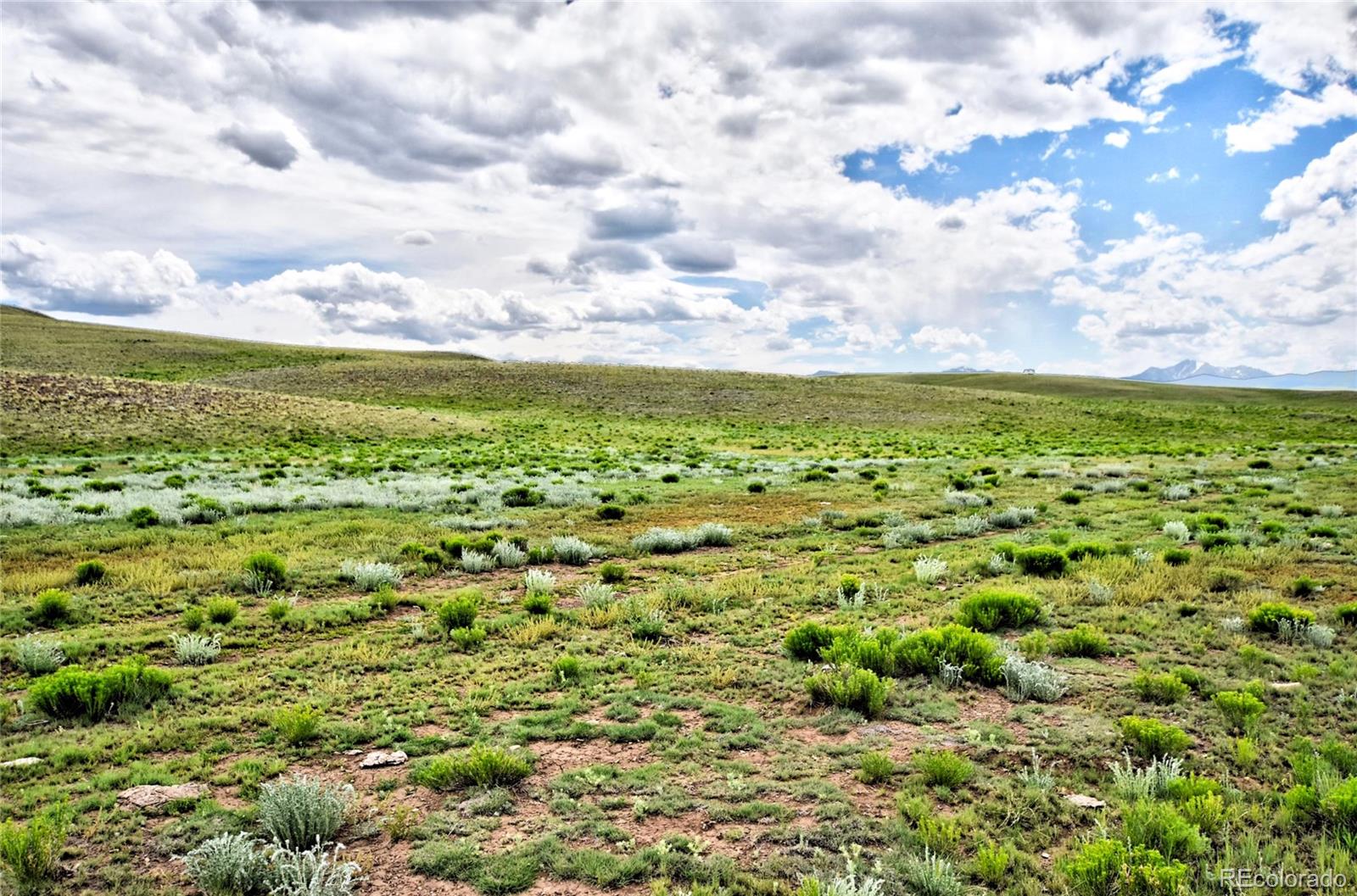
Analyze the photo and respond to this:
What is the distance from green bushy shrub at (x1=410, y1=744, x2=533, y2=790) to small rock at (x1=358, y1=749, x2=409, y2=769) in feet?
1.29

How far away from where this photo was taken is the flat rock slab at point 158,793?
6.04 m

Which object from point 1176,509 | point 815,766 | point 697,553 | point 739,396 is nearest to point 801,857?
point 815,766

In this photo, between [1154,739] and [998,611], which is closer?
[1154,739]

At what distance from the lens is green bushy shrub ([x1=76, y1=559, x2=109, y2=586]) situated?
493 inches

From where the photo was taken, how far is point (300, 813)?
5602 millimetres

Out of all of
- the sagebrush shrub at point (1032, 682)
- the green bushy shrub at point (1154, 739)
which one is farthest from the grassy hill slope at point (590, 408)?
the green bushy shrub at point (1154, 739)

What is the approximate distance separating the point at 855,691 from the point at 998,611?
3.77 metres

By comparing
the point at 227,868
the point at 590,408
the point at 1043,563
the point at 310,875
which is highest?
the point at 590,408

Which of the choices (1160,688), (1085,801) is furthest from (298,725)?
(1160,688)

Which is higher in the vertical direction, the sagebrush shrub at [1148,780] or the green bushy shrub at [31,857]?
the sagebrush shrub at [1148,780]

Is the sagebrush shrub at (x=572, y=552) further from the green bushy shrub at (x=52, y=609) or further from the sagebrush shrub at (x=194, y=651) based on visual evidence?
the green bushy shrub at (x=52, y=609)

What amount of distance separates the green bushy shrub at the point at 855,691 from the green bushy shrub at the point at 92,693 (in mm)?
7950

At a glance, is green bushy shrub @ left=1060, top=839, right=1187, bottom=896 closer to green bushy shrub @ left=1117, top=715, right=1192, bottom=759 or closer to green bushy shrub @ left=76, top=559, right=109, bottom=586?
green bushy shrub @ left=1117, top=715, right=1192, bottom=759

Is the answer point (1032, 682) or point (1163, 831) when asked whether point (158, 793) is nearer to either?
point (1163, 831)
